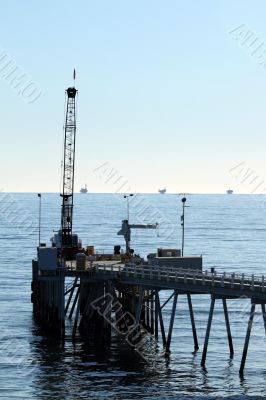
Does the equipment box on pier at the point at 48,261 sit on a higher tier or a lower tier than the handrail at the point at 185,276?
higher

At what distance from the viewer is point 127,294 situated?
3755 inches

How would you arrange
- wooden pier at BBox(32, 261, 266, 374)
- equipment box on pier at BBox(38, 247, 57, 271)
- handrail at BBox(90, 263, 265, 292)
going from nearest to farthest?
handrail at BBox(90, 263, 265, 292) → wooden pier at BBox(32, 261, 266, 374) → equipment box on pier at BBox(38, 247, 57, 271)

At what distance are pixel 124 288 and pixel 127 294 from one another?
1.53 meters

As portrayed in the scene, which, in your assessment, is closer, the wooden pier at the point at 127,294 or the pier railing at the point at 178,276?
the pier railing at the point at 178,276

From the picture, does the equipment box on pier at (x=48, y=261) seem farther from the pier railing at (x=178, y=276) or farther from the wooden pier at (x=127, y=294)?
the pier railing at (x=178, y=276)

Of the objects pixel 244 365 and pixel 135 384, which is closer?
pixel 135 384

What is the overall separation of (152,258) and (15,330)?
1771 centimetres

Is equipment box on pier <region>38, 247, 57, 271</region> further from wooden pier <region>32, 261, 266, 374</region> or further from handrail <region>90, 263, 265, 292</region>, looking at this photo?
handrail <region>90, 263, 265, 292</region>

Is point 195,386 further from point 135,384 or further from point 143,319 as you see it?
point 143,319

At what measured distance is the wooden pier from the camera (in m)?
76.8

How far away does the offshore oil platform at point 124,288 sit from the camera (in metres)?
Answer: 77.9

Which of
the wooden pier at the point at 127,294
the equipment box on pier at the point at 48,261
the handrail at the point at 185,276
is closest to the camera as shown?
the handrail at the point at 185,276

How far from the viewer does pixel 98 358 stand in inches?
3201

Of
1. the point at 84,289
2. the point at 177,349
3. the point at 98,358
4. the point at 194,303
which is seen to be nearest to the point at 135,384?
the point at 98,358
